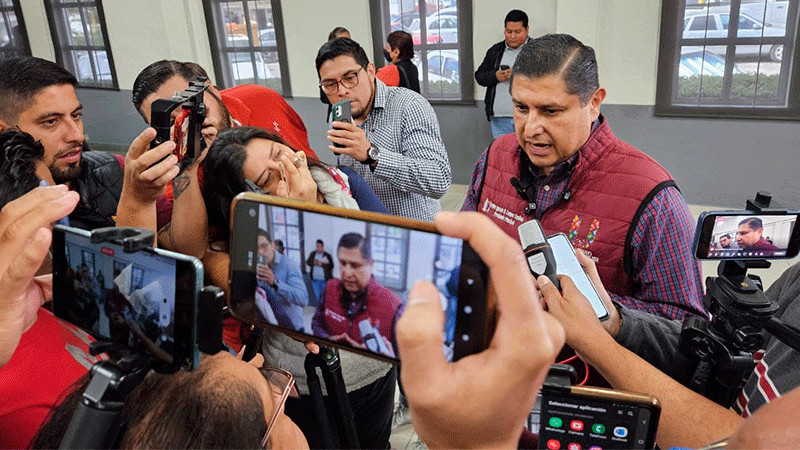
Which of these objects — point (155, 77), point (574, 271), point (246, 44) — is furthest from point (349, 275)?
point (246, 44)

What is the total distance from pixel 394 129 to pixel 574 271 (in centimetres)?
148

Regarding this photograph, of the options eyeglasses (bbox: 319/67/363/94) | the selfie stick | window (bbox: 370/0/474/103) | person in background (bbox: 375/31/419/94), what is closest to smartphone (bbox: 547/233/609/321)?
the selfie stick

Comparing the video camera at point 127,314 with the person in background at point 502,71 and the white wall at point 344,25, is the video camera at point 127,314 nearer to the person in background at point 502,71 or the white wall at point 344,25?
the person in background at point 502,71

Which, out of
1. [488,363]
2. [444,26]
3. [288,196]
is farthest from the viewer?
[444,26]

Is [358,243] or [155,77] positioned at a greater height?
[155,77]

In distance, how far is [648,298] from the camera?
1.41m

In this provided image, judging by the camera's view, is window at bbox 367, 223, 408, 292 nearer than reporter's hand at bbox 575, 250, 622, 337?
Yes

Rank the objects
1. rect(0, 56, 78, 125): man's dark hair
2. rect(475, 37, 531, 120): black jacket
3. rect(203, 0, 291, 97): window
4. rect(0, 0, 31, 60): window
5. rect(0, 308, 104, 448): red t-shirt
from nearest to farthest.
→ rect(0, 308, 104, 448): red t-shirt
rect(0, 56, 78, 125): man's dark hair
rect(475, 37, 531, 120): black jacket
rect(203, 0, 291, 97): window
rect(0, 0, 31, 60): window

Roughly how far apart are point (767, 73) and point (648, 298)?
372 cm

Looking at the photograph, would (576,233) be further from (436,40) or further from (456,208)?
(436,40)

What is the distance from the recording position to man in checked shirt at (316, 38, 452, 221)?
237 cm

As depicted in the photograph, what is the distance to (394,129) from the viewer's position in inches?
97.8

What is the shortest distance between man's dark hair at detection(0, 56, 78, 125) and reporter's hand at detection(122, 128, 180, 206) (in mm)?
1026

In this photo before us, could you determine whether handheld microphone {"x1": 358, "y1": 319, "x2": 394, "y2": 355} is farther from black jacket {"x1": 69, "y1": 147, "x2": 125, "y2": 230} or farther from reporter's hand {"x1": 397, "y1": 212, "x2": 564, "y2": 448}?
black jacket {"x1": 69, "y1": 147, "x2": 125, "y2": 230}
